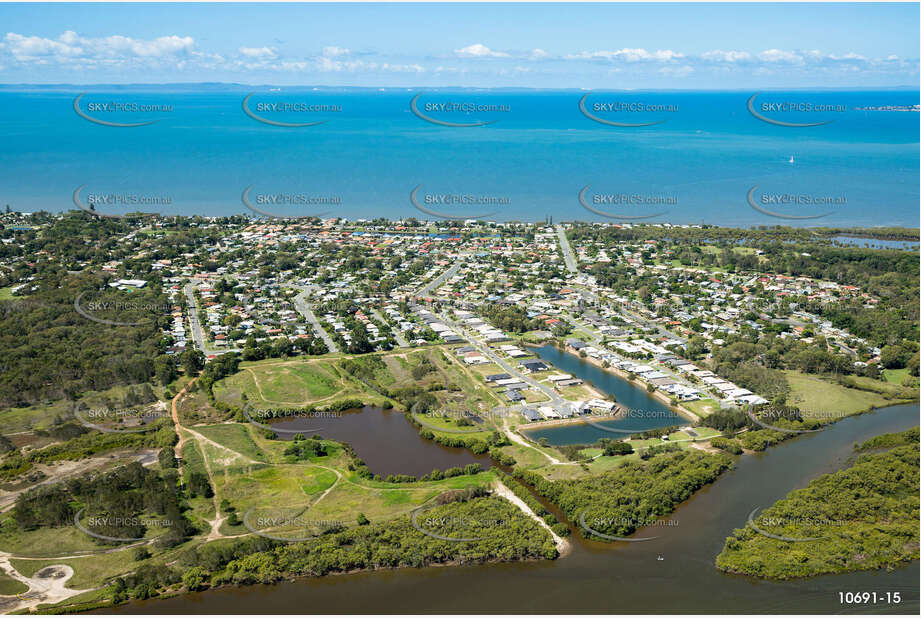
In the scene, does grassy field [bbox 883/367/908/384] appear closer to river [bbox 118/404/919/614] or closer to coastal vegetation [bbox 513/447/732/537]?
coastal vegetation [bbox 513/447/732/537]

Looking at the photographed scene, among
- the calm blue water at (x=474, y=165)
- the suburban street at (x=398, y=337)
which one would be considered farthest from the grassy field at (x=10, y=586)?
the calm blue water at (x=474, y=165)

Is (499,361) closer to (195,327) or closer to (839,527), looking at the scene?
(839,527)

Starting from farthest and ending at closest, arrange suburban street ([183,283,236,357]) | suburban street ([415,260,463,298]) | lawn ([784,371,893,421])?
suburban street ([415,260,463,298]) → suburban street ([183,283,236,357]) → lawn ([784,371,893,421])

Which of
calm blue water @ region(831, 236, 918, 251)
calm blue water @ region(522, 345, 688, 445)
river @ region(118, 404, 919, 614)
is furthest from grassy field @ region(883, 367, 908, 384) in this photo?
calm blue water @ region(831, 236, 918, 251)

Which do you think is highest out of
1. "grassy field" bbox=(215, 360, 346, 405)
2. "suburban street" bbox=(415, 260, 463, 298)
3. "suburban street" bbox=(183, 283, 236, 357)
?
"suburban street" bbox=(415, 260, 463, 298)

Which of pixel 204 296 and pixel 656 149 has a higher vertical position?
pixel 656 149

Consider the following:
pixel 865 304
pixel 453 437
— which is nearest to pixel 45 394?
pixel 453 437

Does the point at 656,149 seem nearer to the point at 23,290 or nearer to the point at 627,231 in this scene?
the point at 627,231

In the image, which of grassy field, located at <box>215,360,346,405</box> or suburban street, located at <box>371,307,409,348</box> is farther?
suburban street, located at <box>371,307,409,348</box>
